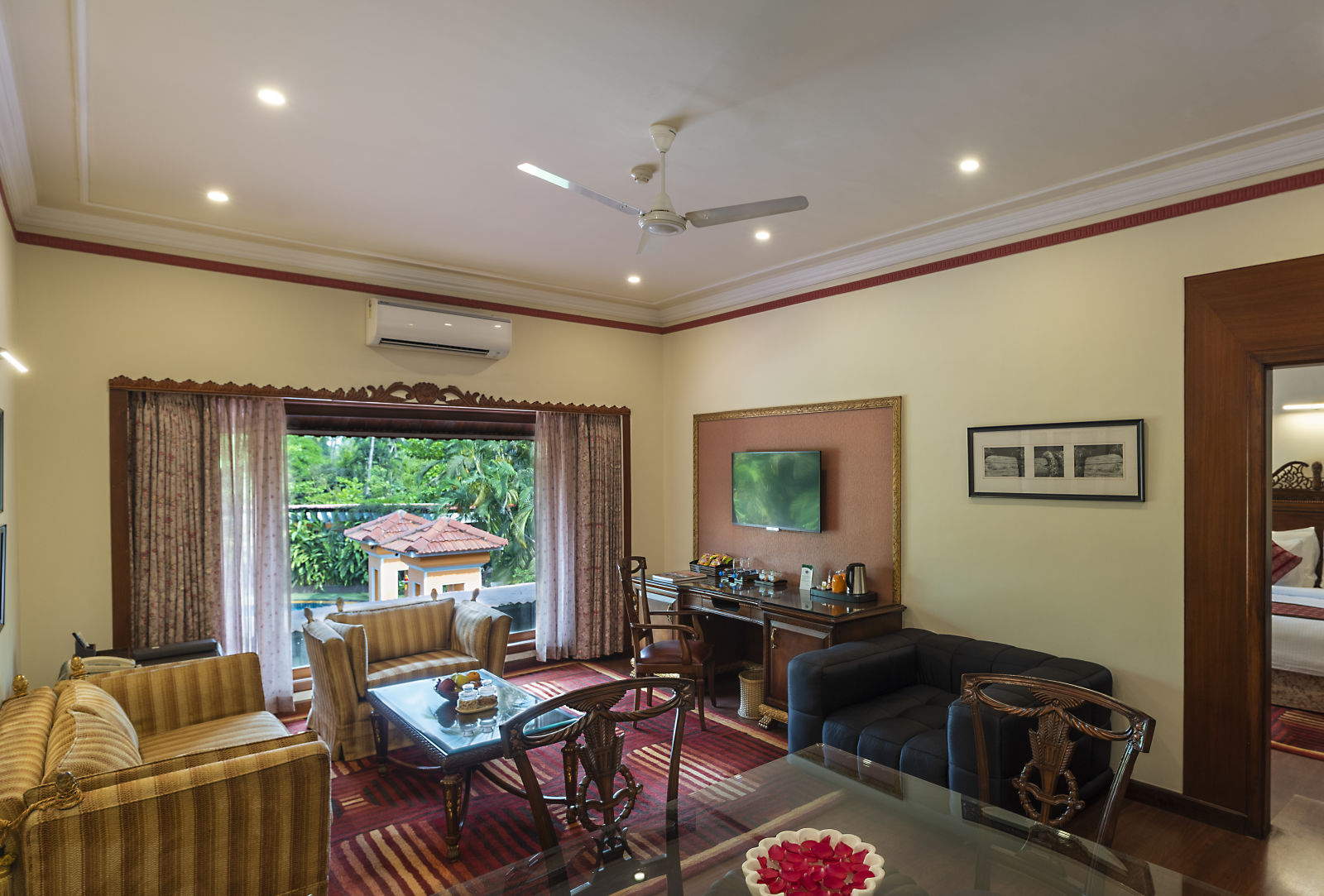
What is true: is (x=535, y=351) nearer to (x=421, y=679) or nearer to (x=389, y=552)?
(x=389, y=552)

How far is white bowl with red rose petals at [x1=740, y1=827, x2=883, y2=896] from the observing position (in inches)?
61.9

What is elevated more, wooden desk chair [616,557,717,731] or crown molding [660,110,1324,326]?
crown molding [660,110,1324,326]

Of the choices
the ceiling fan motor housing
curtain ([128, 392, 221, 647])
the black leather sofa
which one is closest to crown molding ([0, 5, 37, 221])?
curtain ([128, 392, 221, 647])

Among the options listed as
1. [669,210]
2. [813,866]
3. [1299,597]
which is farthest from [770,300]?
[1299,597]

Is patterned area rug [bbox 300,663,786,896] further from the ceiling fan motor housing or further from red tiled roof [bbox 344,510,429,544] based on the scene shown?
the ceiling fan motor housing

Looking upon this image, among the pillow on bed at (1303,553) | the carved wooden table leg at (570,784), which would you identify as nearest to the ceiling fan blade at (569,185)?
the carved wooden table leg at (570,784)

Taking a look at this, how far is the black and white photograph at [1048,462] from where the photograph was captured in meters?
3.85

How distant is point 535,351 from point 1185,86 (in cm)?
437

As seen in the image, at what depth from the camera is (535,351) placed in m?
5.87

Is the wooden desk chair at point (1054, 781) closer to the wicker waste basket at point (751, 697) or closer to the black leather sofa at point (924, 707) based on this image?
the black leather sofa at point (924, 707)

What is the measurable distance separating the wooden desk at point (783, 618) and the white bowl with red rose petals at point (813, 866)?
250cm

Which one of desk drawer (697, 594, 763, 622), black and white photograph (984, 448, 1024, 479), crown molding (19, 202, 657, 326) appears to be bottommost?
desk drawer (697, 594, 763, 622)

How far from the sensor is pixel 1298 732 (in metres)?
4.37

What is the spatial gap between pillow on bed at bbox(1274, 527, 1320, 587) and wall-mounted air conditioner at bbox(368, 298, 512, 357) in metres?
6.68
